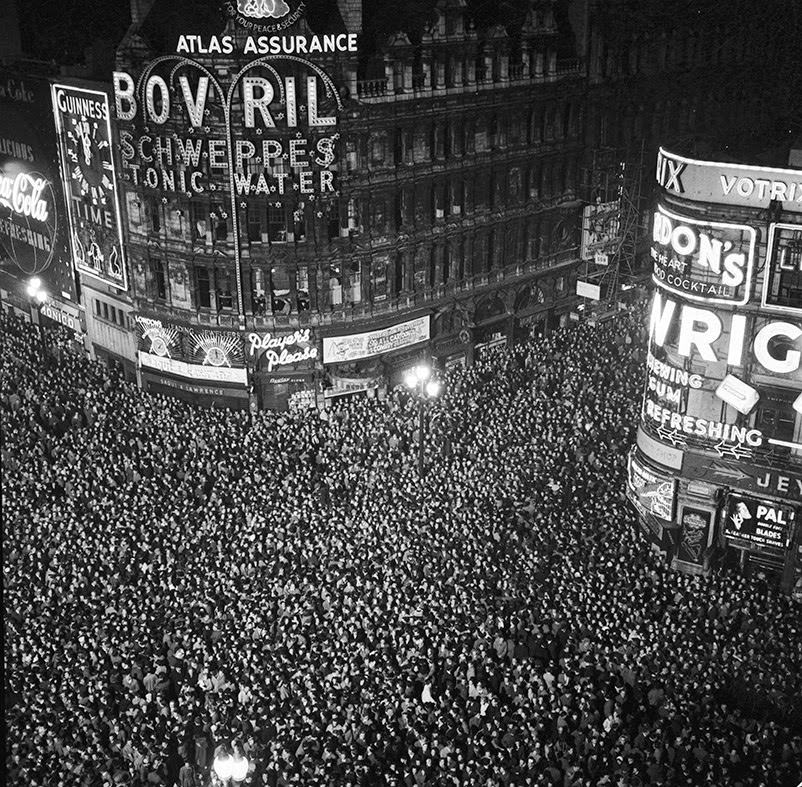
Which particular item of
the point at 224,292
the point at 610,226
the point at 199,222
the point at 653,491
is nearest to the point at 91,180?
the point at 199,222

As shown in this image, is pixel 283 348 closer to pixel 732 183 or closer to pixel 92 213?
pixel 92 213

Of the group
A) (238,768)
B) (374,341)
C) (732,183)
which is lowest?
(374,341)

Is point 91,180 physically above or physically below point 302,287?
above

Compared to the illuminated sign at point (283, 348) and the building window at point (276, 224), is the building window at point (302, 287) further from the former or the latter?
the building window at point (276, 224)

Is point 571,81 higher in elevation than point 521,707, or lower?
higher

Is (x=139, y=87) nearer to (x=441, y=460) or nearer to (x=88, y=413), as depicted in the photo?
(x=88, y=413)

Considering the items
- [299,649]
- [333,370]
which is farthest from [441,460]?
[299,649]
